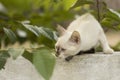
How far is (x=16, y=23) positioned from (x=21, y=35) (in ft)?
2.49

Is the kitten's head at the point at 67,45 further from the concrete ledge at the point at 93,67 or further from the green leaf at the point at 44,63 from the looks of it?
the green leaf at the point at 44,63

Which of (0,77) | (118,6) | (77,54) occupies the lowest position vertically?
(118,6)

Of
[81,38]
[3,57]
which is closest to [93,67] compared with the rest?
[81,38]

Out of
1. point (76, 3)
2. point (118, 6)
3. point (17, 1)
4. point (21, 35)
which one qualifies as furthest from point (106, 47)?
point (118, 6)

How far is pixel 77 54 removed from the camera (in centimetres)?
169

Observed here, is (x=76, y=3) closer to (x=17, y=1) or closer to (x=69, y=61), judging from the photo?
(x=69, y=61)

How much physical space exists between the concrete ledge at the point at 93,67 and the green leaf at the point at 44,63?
1.09 ft

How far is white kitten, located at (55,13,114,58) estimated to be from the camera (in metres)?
1.64

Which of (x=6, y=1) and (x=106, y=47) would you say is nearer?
(x=106, y=47)

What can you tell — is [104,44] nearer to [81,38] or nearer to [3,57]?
[81,38]

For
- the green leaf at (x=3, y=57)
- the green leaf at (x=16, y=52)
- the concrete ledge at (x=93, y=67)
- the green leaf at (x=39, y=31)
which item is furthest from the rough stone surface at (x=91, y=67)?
the green leaf at (x=16, y=52)

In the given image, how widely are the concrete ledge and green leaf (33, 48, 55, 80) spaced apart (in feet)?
1.09

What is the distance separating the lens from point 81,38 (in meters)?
1.66

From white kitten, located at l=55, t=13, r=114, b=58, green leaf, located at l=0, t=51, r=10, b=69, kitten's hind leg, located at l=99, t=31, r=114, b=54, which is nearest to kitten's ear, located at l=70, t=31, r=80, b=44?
white kitten, located at l=55, t=13, r=114, b=58
